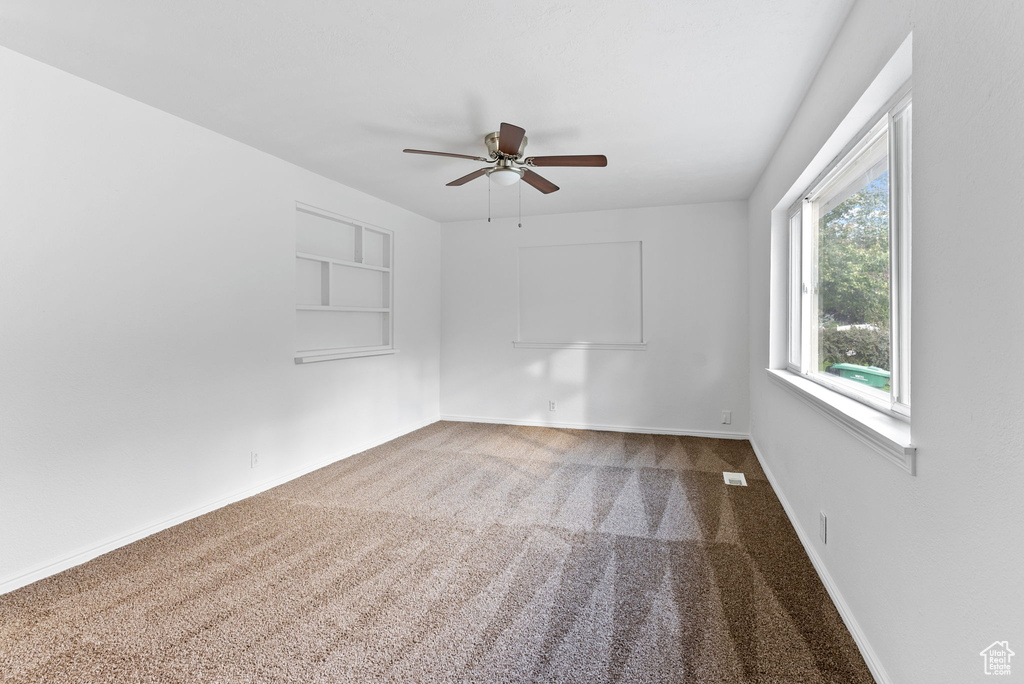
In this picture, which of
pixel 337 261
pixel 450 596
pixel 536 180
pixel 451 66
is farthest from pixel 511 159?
pixel 450 596

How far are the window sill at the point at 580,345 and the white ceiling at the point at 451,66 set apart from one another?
2096mm

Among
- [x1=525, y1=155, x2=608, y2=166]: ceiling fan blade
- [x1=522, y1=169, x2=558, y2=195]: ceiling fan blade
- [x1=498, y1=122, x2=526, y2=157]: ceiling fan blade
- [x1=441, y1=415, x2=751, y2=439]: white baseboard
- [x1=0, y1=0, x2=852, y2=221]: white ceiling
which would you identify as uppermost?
[x1=0, y1=0, x2=852, y2=221]: white ceiling

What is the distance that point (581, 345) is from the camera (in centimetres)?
523

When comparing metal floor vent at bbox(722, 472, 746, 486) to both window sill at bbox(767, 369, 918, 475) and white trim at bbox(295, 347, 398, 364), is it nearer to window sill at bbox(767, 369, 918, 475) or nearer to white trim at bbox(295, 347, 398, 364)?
window sill at bbox(767, 369, 918, 475)

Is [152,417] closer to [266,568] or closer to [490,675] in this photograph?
[266,568]

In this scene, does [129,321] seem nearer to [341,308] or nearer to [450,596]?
[341,308]

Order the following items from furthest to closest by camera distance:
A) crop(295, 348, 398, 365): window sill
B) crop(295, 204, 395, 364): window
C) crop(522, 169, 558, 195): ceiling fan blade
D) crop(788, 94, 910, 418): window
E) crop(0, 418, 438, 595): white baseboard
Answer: crop(295, 204, 395, 364): window < crop(295, 348, 398, 365): window sill < crop(522, 169, 558, 195): ceiling fan blade < crop(0, 418, 438, 595): white baseboard < crop(788, 94, 910, 418): window

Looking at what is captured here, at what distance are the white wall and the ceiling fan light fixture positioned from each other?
1.63m

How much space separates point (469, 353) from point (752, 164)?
3403mm

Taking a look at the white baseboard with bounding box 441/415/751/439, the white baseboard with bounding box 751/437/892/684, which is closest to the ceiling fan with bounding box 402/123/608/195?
the white baseboard with bounding box 751/437/892/684

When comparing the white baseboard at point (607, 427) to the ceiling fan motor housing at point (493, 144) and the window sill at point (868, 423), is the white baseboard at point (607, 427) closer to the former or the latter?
the window sill at point (868, 423)

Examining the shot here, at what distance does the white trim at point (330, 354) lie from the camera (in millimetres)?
3699

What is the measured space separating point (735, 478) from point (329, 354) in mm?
3271

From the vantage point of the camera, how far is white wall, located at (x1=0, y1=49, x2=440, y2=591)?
2170mm
